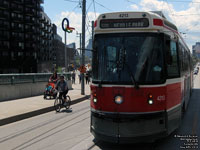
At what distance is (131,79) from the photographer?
5.99 metres

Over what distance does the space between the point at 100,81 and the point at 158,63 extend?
1404 millimetres

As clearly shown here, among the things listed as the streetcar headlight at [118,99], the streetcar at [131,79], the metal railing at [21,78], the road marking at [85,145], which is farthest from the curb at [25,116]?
the streetcar headlight at [118,99]

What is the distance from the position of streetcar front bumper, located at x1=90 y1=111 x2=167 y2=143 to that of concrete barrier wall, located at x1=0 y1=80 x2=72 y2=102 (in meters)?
10.8

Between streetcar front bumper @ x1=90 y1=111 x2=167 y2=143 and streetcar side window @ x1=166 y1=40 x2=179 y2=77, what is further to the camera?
streetcar side window @ x1=166 y1=40 x2=179 y2=77

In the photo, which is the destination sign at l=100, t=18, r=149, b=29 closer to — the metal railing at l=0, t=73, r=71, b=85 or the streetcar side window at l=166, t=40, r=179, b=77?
the streetcar side window at l=166, t=40, r=179, b=77

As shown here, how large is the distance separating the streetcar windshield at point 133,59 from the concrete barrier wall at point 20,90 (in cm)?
1068

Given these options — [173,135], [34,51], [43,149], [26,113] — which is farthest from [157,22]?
[34,51]

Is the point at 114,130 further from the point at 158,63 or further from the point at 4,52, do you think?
the point at 4,52

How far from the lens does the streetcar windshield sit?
6.00 m

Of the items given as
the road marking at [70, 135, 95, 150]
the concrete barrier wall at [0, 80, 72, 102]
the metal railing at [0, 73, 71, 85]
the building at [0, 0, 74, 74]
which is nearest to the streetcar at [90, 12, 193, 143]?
the road marking at [70, 135, 95, 150]

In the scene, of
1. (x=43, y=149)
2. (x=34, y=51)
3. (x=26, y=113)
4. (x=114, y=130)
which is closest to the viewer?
(x=114, y=130)

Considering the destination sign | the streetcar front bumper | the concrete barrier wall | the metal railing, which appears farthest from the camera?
the metal railing

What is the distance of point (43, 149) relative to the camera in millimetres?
6520

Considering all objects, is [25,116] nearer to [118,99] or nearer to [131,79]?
[118,99]
